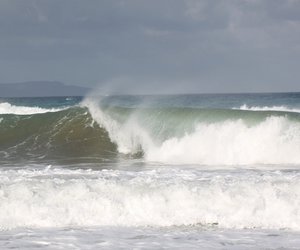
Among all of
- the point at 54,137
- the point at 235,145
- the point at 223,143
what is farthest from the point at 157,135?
the point at 54,137

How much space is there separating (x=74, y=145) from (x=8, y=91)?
178 meters

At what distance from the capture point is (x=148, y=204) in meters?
8.64

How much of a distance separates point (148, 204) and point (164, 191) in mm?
421

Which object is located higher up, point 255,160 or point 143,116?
point 143,116

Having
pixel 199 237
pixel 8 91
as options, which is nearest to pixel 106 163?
pixel 199 237

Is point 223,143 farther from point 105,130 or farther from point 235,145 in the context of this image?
point 105,130

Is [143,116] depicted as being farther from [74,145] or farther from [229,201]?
[229,201]

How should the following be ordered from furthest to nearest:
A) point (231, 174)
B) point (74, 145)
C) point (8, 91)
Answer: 1. point (8, 91)
2. point (74, 145)
3. point (231, 174)

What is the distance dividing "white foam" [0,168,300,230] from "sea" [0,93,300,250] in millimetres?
16

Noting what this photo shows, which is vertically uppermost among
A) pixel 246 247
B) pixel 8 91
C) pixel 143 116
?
pixel 8 91

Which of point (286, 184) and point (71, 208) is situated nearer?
point (71, 208)

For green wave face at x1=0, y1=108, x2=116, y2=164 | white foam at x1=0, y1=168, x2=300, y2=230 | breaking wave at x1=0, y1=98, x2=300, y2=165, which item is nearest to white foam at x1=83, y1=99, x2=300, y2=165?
breaking wave at x1=0, y1=98, x2=300, y2=165

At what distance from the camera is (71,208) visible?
850cm

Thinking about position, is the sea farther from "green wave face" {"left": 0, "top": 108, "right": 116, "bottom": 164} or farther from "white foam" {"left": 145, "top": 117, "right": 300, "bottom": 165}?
"green wave face" {"left": 0, "top": 108, "right": 116, "bottom": 164}
